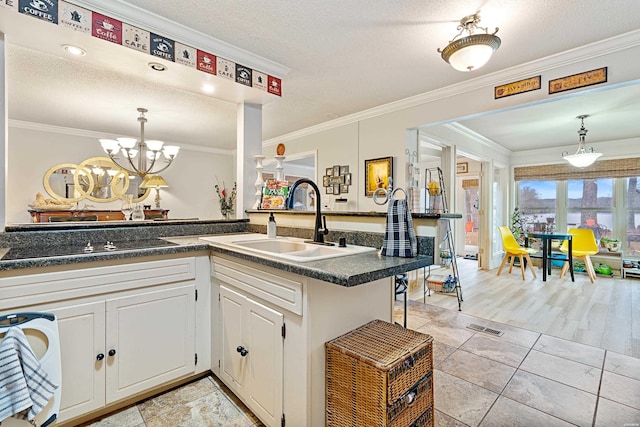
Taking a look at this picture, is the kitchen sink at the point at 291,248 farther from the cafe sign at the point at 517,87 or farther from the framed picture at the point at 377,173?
the cafe sign at the point at 517,87

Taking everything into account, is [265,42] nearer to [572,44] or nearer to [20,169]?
[572,44]

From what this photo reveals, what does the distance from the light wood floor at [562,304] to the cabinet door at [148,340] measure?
290 centimetres

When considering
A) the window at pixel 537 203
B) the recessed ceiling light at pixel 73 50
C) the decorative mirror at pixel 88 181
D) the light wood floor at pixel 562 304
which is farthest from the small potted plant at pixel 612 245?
the decorative mirror at pixel 88 181

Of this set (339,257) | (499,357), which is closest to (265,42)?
(339,257)

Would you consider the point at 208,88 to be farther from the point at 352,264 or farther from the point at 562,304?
the point at 562,304

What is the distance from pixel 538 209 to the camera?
6.31 meters

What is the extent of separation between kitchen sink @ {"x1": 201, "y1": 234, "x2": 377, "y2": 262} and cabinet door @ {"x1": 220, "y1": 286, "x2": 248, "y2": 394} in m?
0.27

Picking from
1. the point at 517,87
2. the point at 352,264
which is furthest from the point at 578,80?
the point at 352,264

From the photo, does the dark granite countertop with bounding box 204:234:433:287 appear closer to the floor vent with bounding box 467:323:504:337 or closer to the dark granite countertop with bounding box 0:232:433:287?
the dark granite countertop with bounding box 0:232:433:287

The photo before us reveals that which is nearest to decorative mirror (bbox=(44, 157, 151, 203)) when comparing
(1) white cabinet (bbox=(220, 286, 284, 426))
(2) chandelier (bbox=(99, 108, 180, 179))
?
(2) chandelier (bbox=(99, 108, 180, 179))

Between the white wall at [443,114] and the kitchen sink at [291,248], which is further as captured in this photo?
the white wall at [443,114]

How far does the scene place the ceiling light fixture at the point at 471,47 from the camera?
Answer: 1.90 m

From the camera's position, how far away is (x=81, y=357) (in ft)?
4.89

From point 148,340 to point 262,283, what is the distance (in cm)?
83
